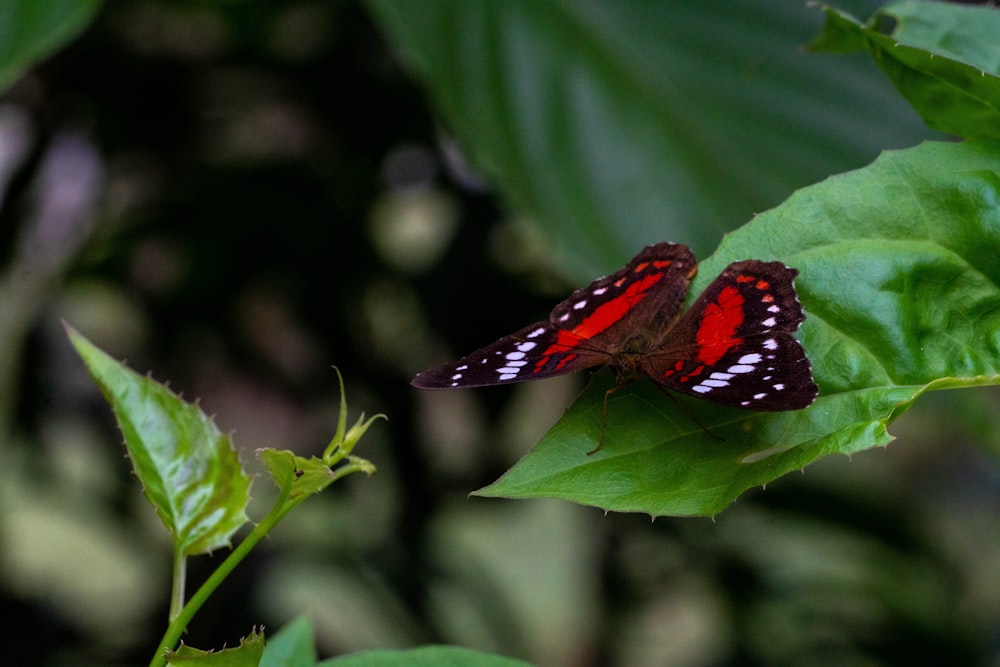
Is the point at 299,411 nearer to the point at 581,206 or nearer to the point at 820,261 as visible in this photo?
the point at 581,206

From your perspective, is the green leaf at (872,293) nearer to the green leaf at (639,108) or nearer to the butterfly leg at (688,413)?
the butterfly leg at (688,413)

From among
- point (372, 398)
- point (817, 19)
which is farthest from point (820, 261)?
point (372, 398)

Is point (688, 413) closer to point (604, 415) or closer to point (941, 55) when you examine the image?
point (604, 415)

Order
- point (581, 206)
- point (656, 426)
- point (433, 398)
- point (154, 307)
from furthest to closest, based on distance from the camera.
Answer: point (433, 398)
point (154, 307)
point (581, 206)
point (656, 426)

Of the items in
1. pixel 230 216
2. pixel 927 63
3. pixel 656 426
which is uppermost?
pixel 927 63

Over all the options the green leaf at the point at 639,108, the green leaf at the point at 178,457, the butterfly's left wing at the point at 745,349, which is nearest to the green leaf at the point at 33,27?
the green leaf at the point at 639,108

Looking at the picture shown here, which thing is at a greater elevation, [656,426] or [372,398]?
[656,426]

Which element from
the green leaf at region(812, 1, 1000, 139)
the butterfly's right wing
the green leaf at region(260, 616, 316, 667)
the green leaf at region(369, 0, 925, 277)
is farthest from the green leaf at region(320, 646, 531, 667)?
the green leaf at region(369, 0, 925, 277)

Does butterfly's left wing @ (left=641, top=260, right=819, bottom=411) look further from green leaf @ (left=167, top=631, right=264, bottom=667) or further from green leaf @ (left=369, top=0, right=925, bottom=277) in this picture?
green leaf @ (left=369, top=0, right=925, bottom=277)
